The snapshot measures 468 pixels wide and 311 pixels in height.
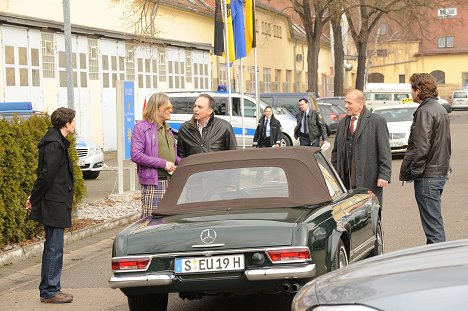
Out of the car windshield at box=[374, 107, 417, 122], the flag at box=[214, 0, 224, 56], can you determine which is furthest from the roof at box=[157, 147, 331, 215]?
the car windshield at box=[374, 107, 417, 122]

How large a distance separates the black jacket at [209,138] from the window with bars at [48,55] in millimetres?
22829

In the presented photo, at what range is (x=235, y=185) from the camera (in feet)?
28.3

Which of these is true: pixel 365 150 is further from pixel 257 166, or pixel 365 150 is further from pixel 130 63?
pixel 130 63

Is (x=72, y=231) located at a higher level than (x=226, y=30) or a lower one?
lower

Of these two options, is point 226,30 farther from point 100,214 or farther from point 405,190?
point 100,214

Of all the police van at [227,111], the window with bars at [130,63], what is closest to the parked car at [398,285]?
the police van at [227,111]

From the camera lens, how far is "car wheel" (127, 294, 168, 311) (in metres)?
8.06

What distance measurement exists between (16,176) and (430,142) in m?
5.18

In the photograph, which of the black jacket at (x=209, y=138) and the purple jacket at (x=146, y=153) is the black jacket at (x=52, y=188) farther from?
the black jacket at (x=209, y=138)

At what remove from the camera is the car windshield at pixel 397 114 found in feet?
102

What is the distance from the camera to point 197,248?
297 inches

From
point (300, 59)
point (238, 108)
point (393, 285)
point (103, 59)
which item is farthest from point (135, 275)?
point (300, 59)

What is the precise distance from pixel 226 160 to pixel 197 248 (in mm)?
1426

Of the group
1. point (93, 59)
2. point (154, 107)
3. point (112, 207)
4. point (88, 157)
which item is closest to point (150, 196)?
point (154, 107)
